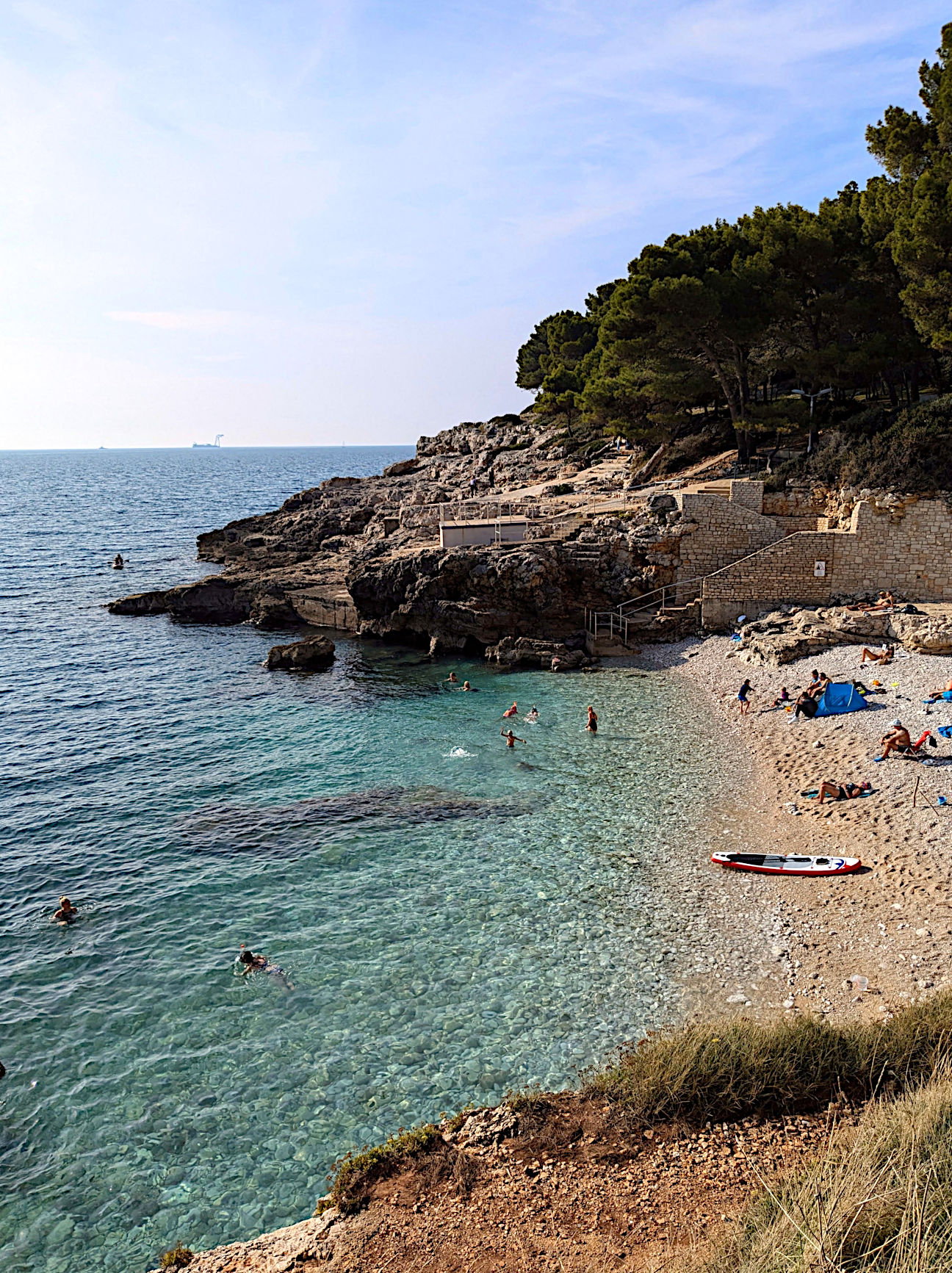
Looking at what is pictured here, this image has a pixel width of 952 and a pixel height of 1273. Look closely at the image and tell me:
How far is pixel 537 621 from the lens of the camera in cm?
3152

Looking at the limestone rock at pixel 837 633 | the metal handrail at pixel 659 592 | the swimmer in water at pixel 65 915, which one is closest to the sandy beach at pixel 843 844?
the limestone rock at pixel 837 633

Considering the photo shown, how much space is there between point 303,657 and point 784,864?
21185mm

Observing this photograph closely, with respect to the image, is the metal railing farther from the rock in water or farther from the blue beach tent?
the rock in water

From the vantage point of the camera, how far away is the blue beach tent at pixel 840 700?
20.8m

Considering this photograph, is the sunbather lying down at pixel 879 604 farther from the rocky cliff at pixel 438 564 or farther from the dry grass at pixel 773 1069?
the dry grass at pixel 773 1069

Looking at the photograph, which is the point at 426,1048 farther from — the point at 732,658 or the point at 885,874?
the point at 732,658

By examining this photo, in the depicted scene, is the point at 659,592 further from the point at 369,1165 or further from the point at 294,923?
the point at 369,1165

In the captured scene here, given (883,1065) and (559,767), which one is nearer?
(883,1065)

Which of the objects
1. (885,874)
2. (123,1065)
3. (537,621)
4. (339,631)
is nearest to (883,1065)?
(885,874)

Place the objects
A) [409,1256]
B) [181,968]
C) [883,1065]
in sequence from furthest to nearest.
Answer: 1. [181,968]
2. [883,1065]
3. [409,1256]

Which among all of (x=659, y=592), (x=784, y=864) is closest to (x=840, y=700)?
(x=784, y=864)

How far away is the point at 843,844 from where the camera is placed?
1546cm

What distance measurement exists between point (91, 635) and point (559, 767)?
2804 centimetres

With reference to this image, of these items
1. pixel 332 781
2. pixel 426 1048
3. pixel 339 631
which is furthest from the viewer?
pixel 339 631
